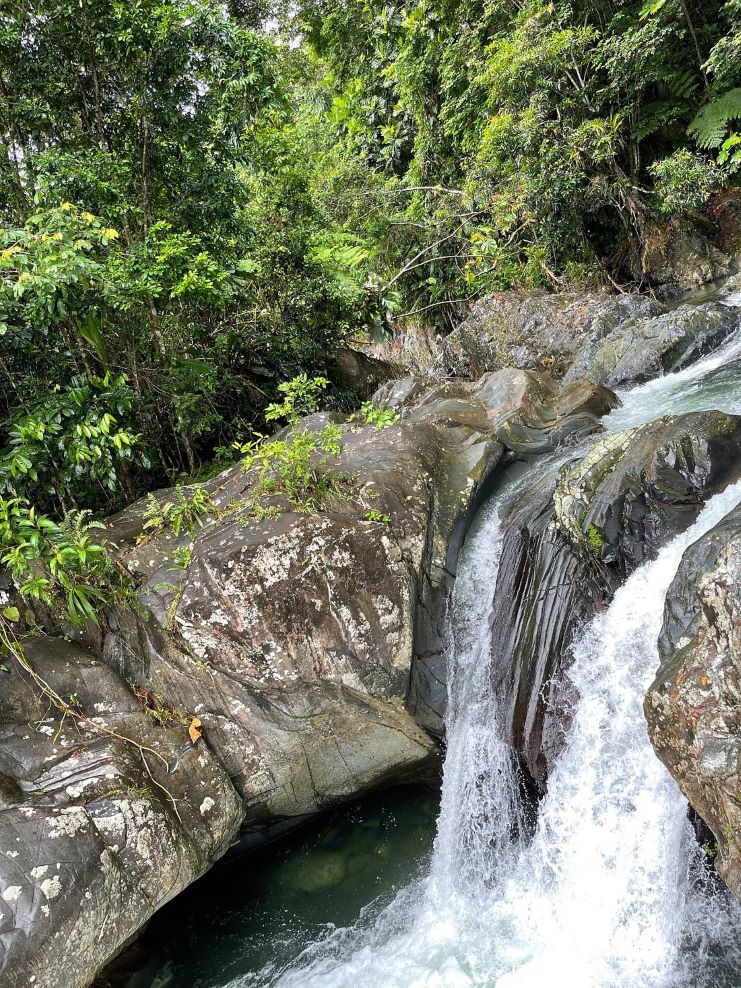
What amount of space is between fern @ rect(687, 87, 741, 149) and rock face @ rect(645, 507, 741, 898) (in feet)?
34.1

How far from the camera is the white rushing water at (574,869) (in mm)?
4242

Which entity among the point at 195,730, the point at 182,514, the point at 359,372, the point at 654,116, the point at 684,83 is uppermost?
the point at 684,83

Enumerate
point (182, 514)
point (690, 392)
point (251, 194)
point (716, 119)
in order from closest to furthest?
1. point (182, 514)
2. point (690, 392)
3. point (251, 194)
4. point (716, 119)

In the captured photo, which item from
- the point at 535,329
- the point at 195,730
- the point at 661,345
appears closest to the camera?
the point at 195,730

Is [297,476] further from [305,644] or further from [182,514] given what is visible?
[305,644]

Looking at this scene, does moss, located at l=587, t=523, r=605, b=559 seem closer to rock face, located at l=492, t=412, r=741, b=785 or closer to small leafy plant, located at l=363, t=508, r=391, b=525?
rock face, located at l=492, t=412, r=741, b=785

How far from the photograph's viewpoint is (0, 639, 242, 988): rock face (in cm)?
415

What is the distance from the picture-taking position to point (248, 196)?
388 inches

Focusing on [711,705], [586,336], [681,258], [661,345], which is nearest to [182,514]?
[711,705]

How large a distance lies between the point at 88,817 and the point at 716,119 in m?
13.8

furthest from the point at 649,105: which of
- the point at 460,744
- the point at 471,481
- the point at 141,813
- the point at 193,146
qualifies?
the point at 141,813

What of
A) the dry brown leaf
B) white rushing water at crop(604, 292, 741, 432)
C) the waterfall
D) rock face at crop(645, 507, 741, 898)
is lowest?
the waterfall

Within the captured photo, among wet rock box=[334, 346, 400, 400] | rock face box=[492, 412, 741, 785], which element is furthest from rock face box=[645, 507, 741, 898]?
wet rock box=[334, 346, 400, 400]

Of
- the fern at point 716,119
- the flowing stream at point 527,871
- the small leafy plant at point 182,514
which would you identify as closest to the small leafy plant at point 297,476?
the small leafy plant at point 182,514
